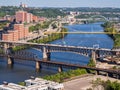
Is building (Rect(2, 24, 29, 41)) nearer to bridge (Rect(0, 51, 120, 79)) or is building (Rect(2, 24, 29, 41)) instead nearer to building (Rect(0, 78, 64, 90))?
bridge (Rect(0, 51, 120, 79))

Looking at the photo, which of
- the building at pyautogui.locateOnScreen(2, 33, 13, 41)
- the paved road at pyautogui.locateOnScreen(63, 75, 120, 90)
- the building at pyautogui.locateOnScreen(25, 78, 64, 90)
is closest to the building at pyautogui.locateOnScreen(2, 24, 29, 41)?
the building at pyautogui.locateOnScreen(2, 33, 13, 41)

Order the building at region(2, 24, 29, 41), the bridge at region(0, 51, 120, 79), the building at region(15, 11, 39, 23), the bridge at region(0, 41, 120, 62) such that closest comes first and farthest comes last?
the bridge at region(0, 51, 120, 79) → the bridge at region(0, 41, 120, 62) → the building at region(2, 24, 29, 41) → the building at region(15, 11, 39, 23)

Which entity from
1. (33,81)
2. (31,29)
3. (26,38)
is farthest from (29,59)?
(31,29)

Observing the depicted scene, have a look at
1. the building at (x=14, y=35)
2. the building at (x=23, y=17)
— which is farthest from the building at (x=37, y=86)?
the building at (x=23, y=17)

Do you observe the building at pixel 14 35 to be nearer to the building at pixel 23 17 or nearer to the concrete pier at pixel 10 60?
the concrete pier at pixel 10 60

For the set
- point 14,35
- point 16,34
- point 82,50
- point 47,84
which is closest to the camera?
point 47,84

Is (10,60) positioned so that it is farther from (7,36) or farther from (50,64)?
(7,36)

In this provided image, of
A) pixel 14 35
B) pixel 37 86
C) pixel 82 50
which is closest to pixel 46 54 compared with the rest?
pixel 82 50

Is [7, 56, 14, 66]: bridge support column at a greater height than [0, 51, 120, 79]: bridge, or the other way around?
[0, 51, 120, 79]: bridge

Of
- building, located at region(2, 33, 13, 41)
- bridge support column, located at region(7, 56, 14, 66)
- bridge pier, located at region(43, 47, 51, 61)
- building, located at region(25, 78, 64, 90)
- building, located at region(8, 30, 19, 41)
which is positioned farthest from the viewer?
building, located at region(8, 30, 19, 41)

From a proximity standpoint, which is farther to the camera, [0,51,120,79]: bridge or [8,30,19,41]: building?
[8,30,19,41]: building

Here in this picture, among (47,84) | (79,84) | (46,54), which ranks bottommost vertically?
(46,54)
